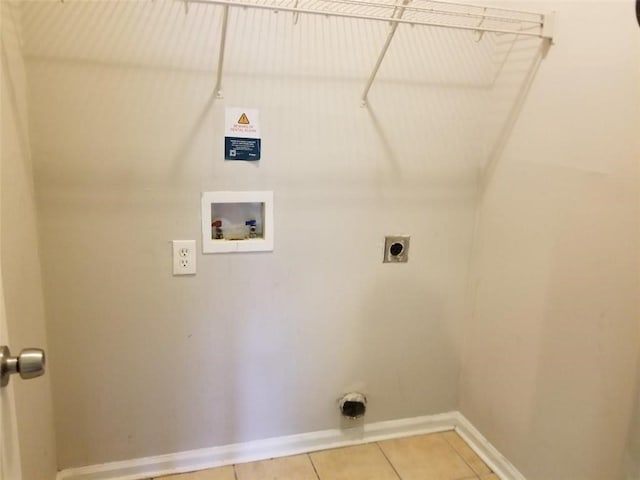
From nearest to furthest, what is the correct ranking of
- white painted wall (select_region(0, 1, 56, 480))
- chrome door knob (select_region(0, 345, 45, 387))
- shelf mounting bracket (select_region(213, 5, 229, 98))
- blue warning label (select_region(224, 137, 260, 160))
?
chrome door knob (select_region(0, 345, 45, 387)) < white painted wall (select_region(0, 1, 56, 480)) < shelf mounting bracket (select_region(213, 5, 229, 98)) < blue warning label (select_region(224, 137, 260, 160))

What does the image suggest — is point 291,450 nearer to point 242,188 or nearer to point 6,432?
point 242,188

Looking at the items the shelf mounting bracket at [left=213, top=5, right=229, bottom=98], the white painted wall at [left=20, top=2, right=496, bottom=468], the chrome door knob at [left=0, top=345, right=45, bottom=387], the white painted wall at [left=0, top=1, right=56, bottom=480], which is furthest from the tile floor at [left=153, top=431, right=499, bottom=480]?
the shelf mounting bracket at [left=213, top=5, right=229, bottom=98]

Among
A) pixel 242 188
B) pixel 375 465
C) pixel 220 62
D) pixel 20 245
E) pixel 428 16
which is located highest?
pixel 428 16

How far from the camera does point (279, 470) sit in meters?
1.81

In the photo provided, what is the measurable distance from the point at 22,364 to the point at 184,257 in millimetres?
879

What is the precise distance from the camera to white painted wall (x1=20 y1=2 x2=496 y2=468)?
A: 1465mm

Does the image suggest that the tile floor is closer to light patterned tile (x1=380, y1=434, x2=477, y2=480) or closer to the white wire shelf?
light patterned tile (x1=380, y1=434, x2=477, y2=480)

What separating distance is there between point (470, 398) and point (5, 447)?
5.78ft

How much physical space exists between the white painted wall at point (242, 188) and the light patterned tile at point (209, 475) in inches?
3.8

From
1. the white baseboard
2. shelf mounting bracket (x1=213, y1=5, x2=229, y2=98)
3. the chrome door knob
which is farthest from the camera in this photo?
the white baseboard

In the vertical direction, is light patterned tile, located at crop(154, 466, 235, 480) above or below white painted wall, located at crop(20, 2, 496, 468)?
below

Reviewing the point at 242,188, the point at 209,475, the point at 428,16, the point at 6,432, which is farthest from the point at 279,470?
the point at 428,16

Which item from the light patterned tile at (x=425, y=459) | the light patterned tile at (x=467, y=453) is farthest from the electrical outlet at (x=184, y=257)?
the light patterned tile at (x=467, y=453)

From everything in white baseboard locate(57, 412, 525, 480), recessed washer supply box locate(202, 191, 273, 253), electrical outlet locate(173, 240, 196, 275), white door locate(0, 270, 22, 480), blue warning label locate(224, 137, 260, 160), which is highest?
blue warning label locate(224, 137, 260, 160)
